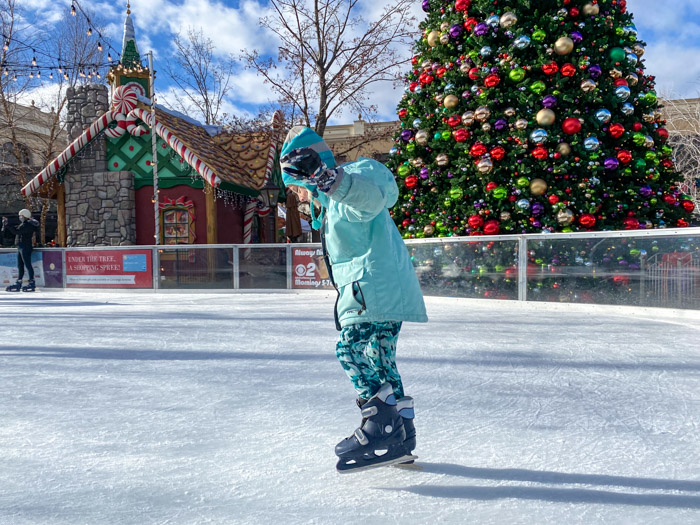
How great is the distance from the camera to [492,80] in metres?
7.26

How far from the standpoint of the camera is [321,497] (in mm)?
1523

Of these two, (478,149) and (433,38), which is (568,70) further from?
(433,38)

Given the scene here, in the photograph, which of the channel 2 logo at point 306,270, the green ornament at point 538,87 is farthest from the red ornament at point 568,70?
the channel 2 logo at point 306,270

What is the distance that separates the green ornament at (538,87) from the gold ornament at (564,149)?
31.1 inches

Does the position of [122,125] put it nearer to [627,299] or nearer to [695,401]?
[627,299]

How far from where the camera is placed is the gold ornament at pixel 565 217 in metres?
6.75

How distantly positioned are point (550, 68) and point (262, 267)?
5562 mm

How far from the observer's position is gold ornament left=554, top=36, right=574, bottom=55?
6.93 metres

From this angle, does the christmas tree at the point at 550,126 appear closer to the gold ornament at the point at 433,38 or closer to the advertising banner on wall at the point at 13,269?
the gold ornament at the point at 433,38

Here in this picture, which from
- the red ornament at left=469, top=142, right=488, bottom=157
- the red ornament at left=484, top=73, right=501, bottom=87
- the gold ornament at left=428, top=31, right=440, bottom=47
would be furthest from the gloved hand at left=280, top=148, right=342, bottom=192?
the gold ornament at left=428, top=31, right=440, bottom=47

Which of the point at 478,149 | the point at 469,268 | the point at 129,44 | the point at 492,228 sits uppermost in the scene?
the point at 129,44

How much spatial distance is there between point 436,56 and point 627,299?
4.57 m

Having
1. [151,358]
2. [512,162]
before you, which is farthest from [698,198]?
[151,358]

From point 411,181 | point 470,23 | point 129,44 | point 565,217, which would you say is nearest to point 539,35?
point 470,23
